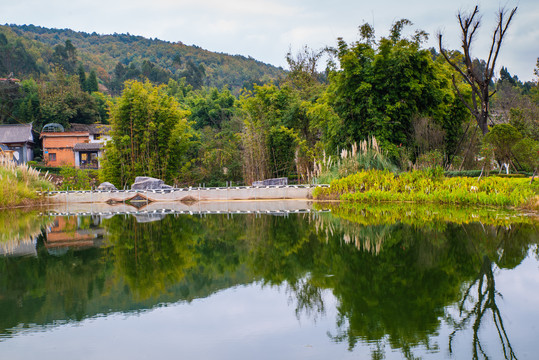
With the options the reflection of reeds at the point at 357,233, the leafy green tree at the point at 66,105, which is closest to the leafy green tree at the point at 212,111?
the leafy green tree at the point at 66,105

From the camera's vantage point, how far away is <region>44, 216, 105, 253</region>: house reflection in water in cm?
677

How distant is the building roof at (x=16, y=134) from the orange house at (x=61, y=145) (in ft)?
3.29

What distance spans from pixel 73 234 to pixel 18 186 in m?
7.32

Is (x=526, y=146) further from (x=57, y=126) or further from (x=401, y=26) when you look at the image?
(x=57, y=126)

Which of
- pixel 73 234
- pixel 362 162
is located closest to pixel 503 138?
pixel 362 162

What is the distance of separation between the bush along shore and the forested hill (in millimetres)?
32465

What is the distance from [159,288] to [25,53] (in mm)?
60035

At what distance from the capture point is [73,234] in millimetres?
8023

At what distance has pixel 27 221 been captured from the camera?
1020 centimetres

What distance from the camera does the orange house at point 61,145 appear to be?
32.2 m

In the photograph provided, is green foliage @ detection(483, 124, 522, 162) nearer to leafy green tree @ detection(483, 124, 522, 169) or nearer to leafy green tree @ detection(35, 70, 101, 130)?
leafy green tree @ detection(483, 124, 522, 169)

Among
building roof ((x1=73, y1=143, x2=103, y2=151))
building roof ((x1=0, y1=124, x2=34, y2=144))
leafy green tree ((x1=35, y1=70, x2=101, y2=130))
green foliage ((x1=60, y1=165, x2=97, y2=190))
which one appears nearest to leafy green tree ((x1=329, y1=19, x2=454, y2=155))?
green foliage ((x1=60, y1=165, x2=97, y2=190))

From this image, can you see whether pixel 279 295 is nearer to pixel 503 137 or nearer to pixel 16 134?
pixel 503 137

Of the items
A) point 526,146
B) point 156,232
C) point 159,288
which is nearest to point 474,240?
point 159,288
